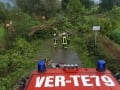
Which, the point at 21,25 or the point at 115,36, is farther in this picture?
Answer: the point at 115,36

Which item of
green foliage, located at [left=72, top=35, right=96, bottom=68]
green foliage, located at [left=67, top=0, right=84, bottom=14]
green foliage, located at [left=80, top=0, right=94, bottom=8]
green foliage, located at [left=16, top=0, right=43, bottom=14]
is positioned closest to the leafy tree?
green foliage, located at [left=80, top=0, right=94, bottom=8]

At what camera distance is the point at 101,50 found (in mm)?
14422

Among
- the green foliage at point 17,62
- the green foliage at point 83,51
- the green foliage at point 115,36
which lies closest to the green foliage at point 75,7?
the green foliage at point 115,36

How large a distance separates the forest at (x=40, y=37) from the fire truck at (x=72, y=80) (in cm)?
542

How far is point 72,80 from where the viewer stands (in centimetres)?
516

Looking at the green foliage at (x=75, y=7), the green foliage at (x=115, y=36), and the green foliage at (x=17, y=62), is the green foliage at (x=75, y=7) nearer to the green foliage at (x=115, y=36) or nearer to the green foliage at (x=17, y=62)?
the green foliage at (x=115, y=36)

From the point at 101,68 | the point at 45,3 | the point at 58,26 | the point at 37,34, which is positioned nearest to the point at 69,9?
the point at 45,3

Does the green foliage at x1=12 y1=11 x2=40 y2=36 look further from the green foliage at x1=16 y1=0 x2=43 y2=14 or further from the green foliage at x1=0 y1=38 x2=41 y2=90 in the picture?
the green foliage at x1=16 y1=0 x2=43 y2=14

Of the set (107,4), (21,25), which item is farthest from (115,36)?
(107,4)

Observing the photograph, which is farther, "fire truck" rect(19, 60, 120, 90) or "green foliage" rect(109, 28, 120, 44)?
"green foliage" rect(109, 28, 120, 44)

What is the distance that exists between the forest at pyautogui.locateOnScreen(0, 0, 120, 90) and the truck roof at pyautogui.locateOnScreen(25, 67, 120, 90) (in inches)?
214

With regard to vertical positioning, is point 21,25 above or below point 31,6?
below

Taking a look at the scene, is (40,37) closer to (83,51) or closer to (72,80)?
(83,51)

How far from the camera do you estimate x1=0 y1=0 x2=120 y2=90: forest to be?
12.8m
